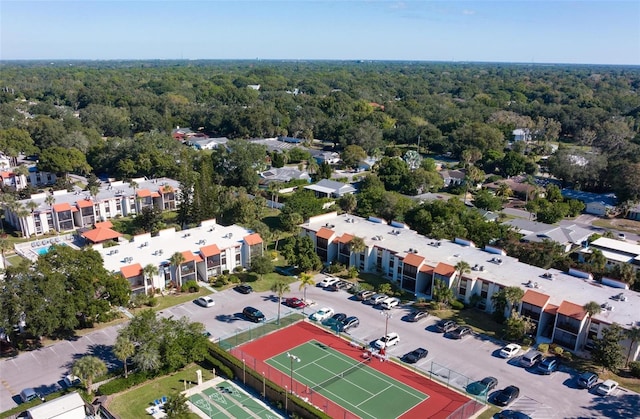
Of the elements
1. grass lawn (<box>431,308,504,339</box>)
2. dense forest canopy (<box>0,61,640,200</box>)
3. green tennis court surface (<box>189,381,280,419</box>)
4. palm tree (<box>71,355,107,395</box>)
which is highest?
dense forest canopy (<box>0,61,640,200</box>)

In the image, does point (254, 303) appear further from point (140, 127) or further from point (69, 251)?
point (140, 127)

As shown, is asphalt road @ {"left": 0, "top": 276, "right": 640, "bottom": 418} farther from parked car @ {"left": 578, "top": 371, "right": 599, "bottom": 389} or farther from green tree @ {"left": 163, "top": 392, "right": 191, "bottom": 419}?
green tree @ {"left": 163, "top": 392, "right": 191, "bottom": 419}

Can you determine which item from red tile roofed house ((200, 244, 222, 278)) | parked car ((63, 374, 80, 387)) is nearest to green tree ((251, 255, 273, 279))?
red tile roofed house ((200, 244, 222, 278))

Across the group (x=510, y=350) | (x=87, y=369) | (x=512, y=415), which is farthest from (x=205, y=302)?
(x=512, y=415)

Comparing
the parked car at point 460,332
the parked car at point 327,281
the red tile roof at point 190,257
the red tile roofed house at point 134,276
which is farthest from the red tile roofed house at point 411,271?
Answer: the red tile roofed house at point 134,276

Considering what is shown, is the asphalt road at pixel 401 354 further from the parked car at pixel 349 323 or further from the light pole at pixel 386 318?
the parked car at pixel 349 323

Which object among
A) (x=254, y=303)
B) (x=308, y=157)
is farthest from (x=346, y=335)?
(x=308, y=157)
